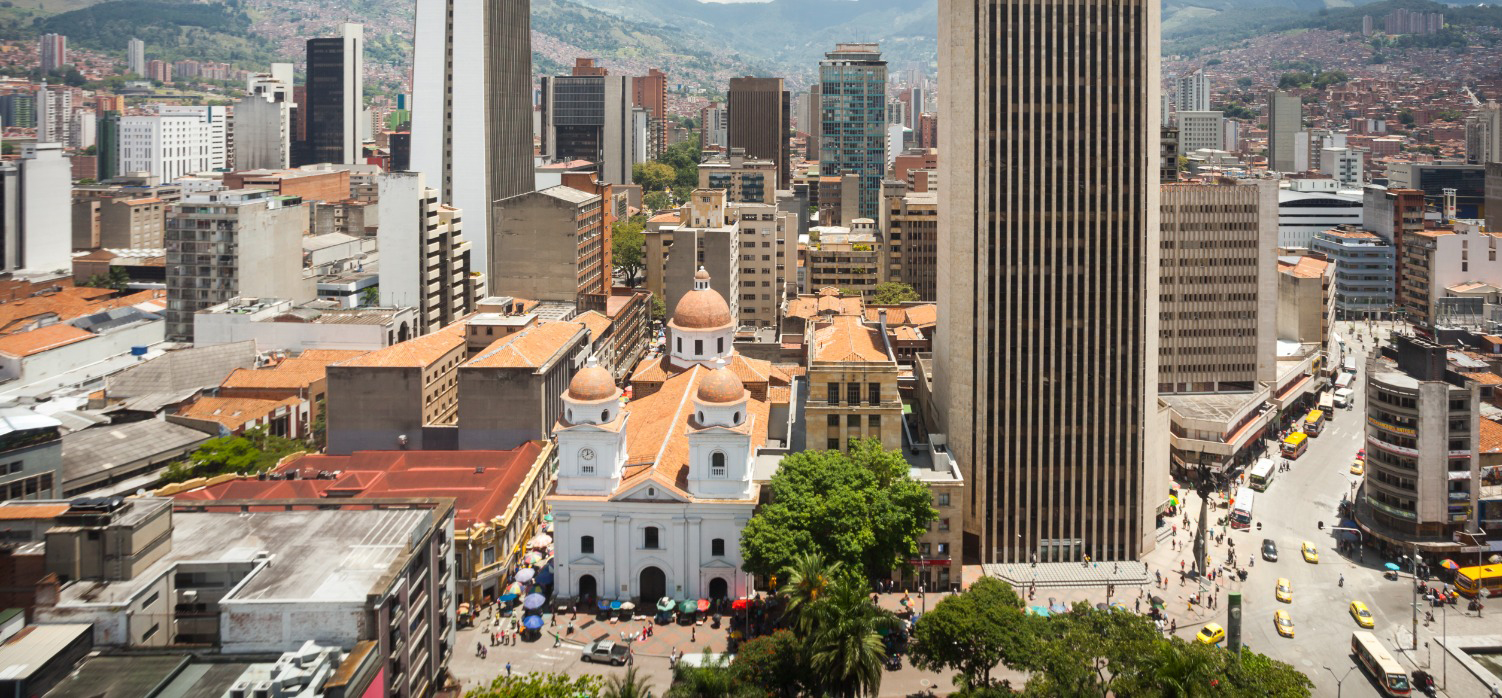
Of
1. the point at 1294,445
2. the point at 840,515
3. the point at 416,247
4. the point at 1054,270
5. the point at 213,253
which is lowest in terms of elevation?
the point at 1294,445

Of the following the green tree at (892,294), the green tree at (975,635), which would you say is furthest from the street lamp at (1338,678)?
the green tree at (892,294)

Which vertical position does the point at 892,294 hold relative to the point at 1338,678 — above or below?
above

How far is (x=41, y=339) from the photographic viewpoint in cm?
12281

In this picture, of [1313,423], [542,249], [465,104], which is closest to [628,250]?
[465,104]

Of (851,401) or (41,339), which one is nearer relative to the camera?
(851,401)

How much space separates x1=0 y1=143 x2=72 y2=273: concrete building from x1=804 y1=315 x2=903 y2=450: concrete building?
451 ft

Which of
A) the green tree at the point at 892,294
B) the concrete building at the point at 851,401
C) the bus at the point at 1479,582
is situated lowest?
the bus at the point at 1479,582

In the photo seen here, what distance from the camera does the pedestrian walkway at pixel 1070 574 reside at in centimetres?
7844

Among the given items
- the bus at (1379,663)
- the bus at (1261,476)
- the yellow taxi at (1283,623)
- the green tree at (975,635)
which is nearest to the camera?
the green tree at (975,635)

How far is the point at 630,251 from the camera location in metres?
186

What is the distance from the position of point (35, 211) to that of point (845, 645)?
158m

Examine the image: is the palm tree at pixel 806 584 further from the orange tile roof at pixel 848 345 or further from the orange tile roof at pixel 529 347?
the orange tile roof at pixel 529 347

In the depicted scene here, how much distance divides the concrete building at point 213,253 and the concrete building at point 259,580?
87026mm

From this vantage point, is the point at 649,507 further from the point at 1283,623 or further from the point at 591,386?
the point at 1283,623
